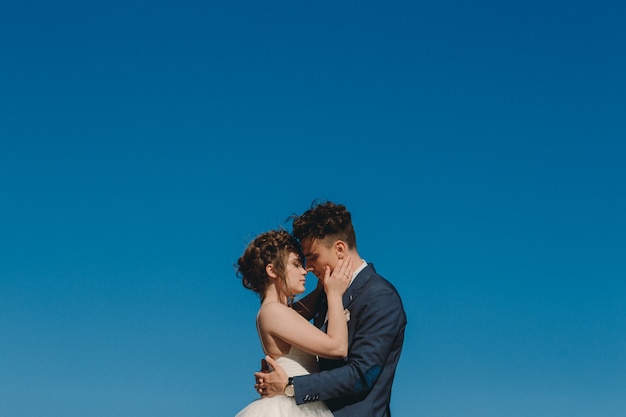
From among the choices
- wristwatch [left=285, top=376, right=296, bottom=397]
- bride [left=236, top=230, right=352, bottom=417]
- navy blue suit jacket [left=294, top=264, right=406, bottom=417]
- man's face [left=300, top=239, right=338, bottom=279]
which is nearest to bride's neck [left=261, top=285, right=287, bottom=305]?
bride [left=236, top=230, right=352, bottom=417]

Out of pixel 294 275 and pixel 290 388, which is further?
pixel 294 275

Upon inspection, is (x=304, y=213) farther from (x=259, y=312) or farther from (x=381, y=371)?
(x=381, y=371)

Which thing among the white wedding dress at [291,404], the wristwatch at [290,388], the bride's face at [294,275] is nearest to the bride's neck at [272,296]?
the bride's face at [294,275]

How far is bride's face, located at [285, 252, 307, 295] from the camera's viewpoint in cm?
932

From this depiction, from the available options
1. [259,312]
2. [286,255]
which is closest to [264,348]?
[259,312]

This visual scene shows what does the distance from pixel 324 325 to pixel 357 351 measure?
0.62 m

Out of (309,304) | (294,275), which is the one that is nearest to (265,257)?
(294,275)

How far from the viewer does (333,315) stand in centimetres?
862

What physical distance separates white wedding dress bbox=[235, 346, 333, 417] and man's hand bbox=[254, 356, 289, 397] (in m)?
0.07

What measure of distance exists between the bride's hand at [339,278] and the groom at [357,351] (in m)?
0.15

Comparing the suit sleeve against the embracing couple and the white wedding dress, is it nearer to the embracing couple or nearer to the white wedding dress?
the embracing couple

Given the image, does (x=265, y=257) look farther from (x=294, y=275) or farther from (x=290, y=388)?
(x=290, y=388)

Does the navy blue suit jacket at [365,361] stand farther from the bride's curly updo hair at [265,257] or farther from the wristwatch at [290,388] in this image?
the bride's curly updo hair at [265,257]

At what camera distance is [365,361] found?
847cm
